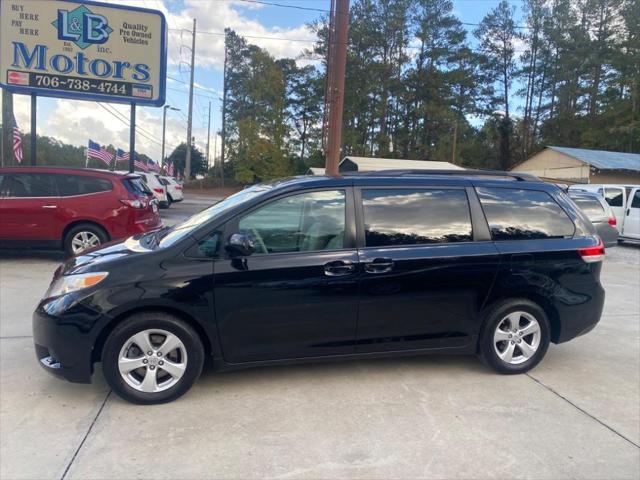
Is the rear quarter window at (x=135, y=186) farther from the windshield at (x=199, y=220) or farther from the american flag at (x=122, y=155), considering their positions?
the american flag at (x=122, y=155)

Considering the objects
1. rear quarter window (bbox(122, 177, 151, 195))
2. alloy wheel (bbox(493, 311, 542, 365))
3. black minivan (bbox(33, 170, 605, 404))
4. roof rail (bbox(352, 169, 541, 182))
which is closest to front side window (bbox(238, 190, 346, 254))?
black minivan (bbox(33, 170, 605, 404))

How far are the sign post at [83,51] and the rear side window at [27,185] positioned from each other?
4.48m

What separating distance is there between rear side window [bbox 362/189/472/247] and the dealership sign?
10960 millimetres

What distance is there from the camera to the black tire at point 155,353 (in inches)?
129

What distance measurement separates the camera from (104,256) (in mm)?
3602

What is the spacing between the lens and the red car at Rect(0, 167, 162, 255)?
309 inches

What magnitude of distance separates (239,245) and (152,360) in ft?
3.32

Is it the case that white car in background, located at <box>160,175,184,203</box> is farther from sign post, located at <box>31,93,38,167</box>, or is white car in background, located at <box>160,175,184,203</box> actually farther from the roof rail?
the roof rail

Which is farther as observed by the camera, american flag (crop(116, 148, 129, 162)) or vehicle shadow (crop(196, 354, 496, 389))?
american flag (crop(116, 148, 129, 162))

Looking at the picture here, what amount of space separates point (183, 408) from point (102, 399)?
0.64 meters

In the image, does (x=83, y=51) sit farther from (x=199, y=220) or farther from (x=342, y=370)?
(x=342, y=370)

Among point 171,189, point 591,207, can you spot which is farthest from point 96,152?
point 591,207

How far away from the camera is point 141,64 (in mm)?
12734

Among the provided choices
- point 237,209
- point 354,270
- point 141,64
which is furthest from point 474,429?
point 141,64
